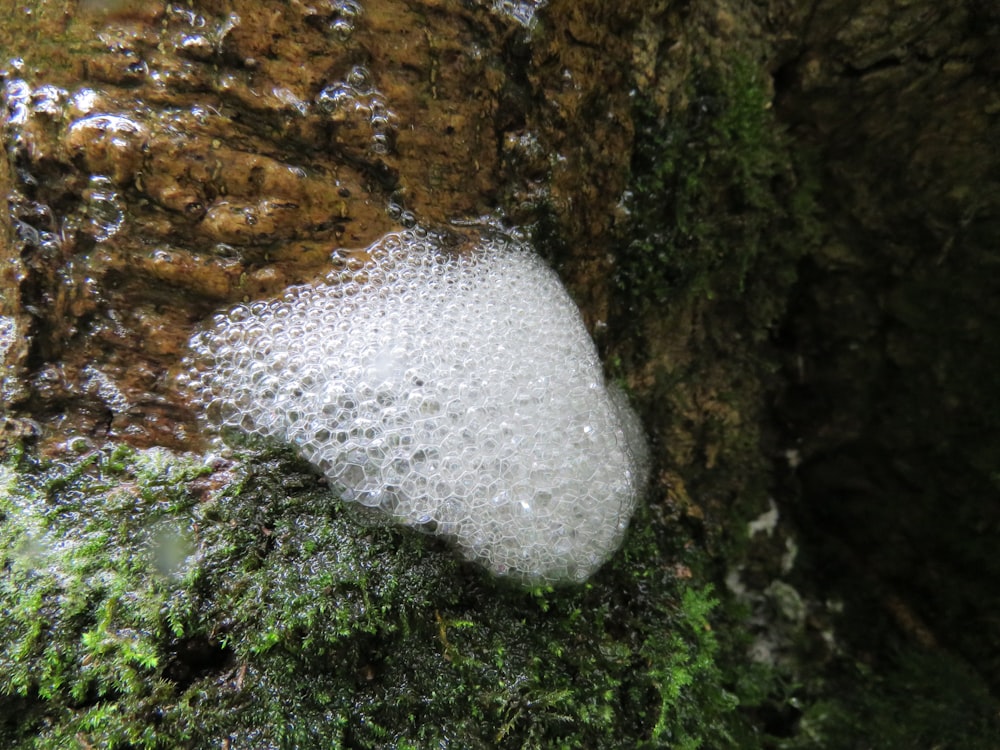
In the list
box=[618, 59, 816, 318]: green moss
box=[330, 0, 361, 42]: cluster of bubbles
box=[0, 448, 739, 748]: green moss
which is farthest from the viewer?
box=[618, 59, 816, 318]: green moss

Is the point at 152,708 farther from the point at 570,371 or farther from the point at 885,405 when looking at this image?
the point at 885,405

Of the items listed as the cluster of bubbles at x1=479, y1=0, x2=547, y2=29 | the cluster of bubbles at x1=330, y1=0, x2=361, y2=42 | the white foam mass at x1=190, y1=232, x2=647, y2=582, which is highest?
the cluster of bubbles at x1=479, y1=0, x2=547, y2=29

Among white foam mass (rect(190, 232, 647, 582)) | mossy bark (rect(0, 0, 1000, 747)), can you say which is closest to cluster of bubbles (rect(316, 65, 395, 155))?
mossy bark (rect(0, 0, 1000, 747))

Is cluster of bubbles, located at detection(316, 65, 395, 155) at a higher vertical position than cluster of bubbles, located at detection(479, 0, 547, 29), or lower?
lower

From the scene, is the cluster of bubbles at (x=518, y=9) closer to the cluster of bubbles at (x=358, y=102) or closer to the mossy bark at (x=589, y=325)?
the mossy bark at (x=589, y=325)

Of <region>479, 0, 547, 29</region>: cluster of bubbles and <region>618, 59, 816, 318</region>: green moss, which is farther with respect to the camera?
<region>618, 59, 816, 318</region>: green moss

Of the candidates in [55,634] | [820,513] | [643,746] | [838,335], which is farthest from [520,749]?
[838,335]

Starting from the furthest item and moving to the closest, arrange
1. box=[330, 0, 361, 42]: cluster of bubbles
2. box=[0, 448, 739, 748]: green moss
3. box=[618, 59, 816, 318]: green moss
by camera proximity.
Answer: box=[618, 59, 816, 318]: green moss
box=[330, 0, 361, 42]: cluster of bubbles
box=[0, 448, 739, 748]: green moss

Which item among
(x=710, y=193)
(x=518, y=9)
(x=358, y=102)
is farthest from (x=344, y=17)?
(x=710, y=193)

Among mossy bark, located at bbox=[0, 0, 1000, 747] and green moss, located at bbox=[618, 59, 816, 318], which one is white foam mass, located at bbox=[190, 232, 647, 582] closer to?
mossy bark, located at bbox=[0, 0, 1000, 747]

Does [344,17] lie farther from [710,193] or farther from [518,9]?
[710,193]
